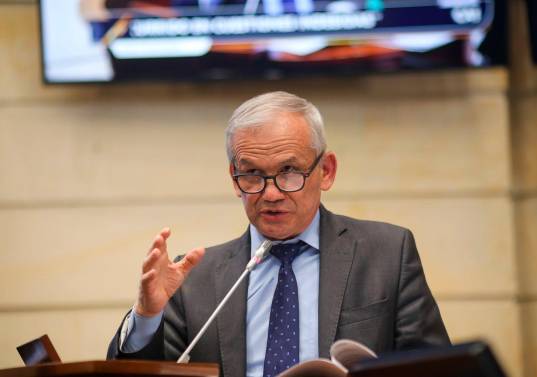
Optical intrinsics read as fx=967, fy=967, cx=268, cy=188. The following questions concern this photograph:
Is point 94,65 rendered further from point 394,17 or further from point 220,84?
point 394,17

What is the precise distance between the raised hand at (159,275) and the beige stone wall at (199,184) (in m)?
1.82

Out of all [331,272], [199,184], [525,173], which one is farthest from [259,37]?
[331,272]

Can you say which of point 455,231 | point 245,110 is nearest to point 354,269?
point 245,110

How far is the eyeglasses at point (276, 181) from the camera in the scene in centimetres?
236

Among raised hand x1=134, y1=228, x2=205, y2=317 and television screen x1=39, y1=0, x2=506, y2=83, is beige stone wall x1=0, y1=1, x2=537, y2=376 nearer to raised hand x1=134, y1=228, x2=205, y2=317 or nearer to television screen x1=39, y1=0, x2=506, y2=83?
television screen x1=39, y1=0, x2=506, y2=83

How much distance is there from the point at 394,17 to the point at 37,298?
1856 millimetres

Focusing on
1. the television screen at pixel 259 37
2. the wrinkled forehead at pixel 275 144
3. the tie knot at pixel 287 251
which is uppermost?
the television screen at pixel 259 37

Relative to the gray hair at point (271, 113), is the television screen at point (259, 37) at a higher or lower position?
higher

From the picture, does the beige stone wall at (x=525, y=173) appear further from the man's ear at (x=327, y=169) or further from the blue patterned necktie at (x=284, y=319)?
the blue patterned necktie at (x=284, y=319)

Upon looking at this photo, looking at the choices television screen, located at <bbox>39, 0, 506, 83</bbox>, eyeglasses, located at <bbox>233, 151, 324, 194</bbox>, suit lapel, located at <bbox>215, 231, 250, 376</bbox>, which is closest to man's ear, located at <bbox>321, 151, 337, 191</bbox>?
eyeglasses, located at <bbox>233, 151, 324, 194</bbox>

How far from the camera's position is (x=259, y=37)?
3.87m

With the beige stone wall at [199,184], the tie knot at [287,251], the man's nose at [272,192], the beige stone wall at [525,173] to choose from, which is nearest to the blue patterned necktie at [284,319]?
the tie knot at [287,251]

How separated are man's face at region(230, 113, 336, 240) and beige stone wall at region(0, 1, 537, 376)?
158 cm

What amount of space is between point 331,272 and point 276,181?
0.87ft
